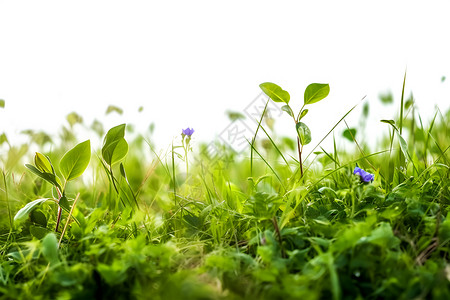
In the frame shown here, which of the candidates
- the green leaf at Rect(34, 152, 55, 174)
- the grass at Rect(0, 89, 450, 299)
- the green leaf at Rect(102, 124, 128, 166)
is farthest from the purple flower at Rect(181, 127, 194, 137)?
the green leaf at Rect(34, 152, 55, 174)

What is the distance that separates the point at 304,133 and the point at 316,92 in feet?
0.50

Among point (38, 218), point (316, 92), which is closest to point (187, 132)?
point (316, 92)

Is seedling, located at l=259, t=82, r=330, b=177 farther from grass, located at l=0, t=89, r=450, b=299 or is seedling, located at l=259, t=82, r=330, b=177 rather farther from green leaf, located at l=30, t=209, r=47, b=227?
green leaf, located at l=30, t=209, r=47, b=227

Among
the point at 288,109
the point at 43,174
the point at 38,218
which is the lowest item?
the point at 38,218

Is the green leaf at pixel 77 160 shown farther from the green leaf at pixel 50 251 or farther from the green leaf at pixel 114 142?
the green leaf at pixel 50 251

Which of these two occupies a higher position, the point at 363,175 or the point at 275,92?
the point at 275,92

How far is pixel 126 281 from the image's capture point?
113cm

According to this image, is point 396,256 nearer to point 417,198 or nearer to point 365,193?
point 365,193

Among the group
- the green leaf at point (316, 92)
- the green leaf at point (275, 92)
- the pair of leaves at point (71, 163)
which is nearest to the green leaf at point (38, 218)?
the pair of leaves at point (71, 163)

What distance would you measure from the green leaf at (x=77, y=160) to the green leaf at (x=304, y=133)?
0.74 metres

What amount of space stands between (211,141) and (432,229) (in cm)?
123

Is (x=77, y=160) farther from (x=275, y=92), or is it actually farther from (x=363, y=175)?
(x=363, y=175)

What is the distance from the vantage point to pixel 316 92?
1.52 meters

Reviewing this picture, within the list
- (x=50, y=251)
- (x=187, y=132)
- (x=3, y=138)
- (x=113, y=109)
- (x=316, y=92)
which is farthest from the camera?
(x=113, y=109)
